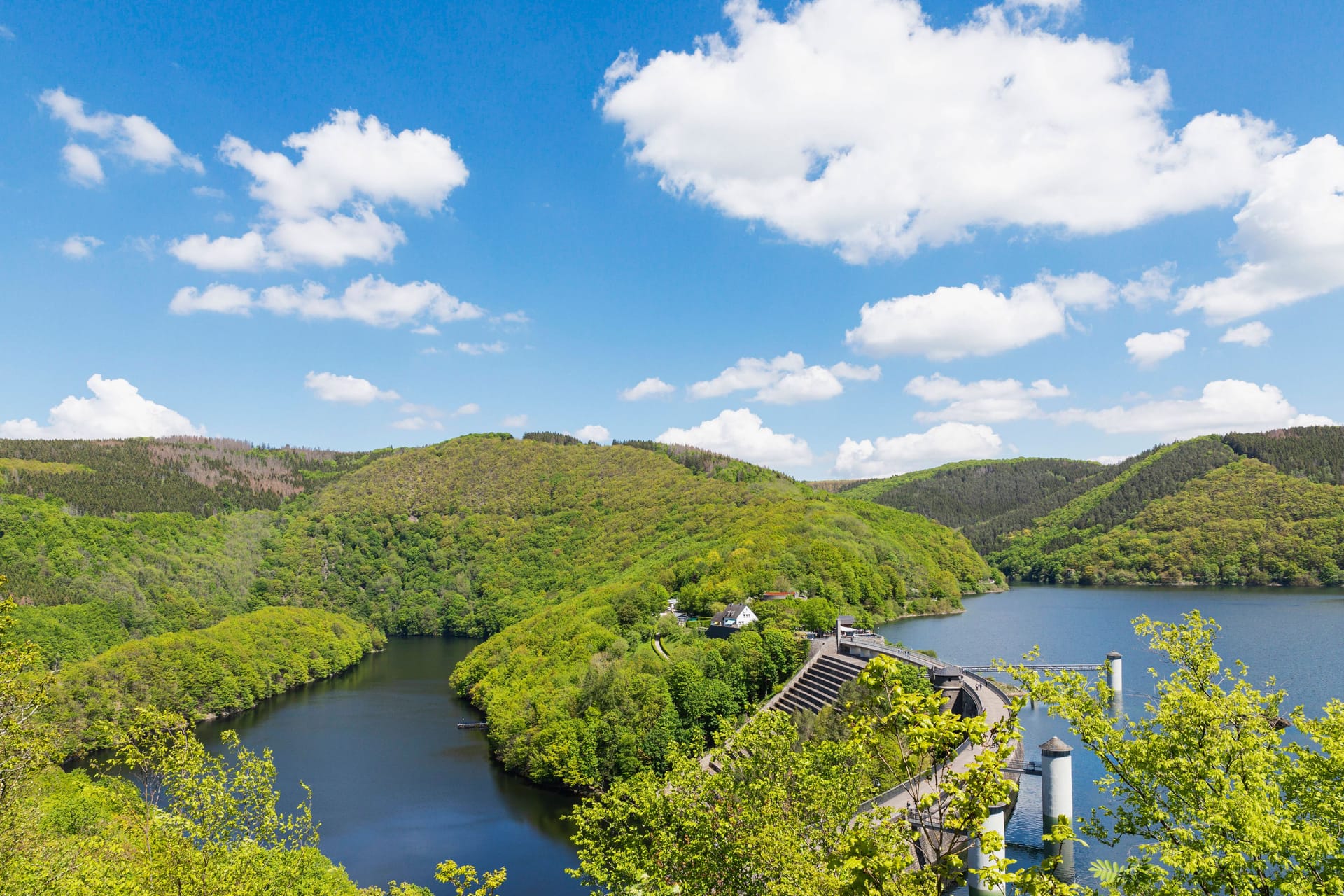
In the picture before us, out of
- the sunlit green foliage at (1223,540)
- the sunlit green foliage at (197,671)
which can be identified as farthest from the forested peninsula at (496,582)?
the sunlit green foliage at (1223,540)

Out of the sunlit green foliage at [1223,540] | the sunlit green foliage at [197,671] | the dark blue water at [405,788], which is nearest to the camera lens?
the dark blue water at [405,788]

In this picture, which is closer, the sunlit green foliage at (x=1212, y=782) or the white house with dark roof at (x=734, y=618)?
the sunlit green foliage at (x=1212, y=782)

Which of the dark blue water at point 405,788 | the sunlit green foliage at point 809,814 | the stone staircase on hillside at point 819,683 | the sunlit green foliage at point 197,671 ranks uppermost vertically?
the sunlit green foliage at point 809,814

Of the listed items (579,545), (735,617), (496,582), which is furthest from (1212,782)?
(496,582)

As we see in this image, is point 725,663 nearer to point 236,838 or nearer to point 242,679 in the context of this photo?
point 236,838

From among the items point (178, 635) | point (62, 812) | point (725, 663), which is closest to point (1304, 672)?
point (725, 663)

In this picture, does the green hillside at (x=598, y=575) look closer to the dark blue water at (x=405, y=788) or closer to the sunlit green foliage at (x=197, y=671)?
the dark blue water at (x=405, y=788)

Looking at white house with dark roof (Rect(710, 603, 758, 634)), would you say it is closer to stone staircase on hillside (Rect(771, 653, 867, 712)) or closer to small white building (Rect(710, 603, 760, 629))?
small white building (Rect(710, 603, 760, 629))

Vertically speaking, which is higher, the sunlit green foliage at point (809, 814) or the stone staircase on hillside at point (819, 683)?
the sunlit green foliage at point (809, 814)
